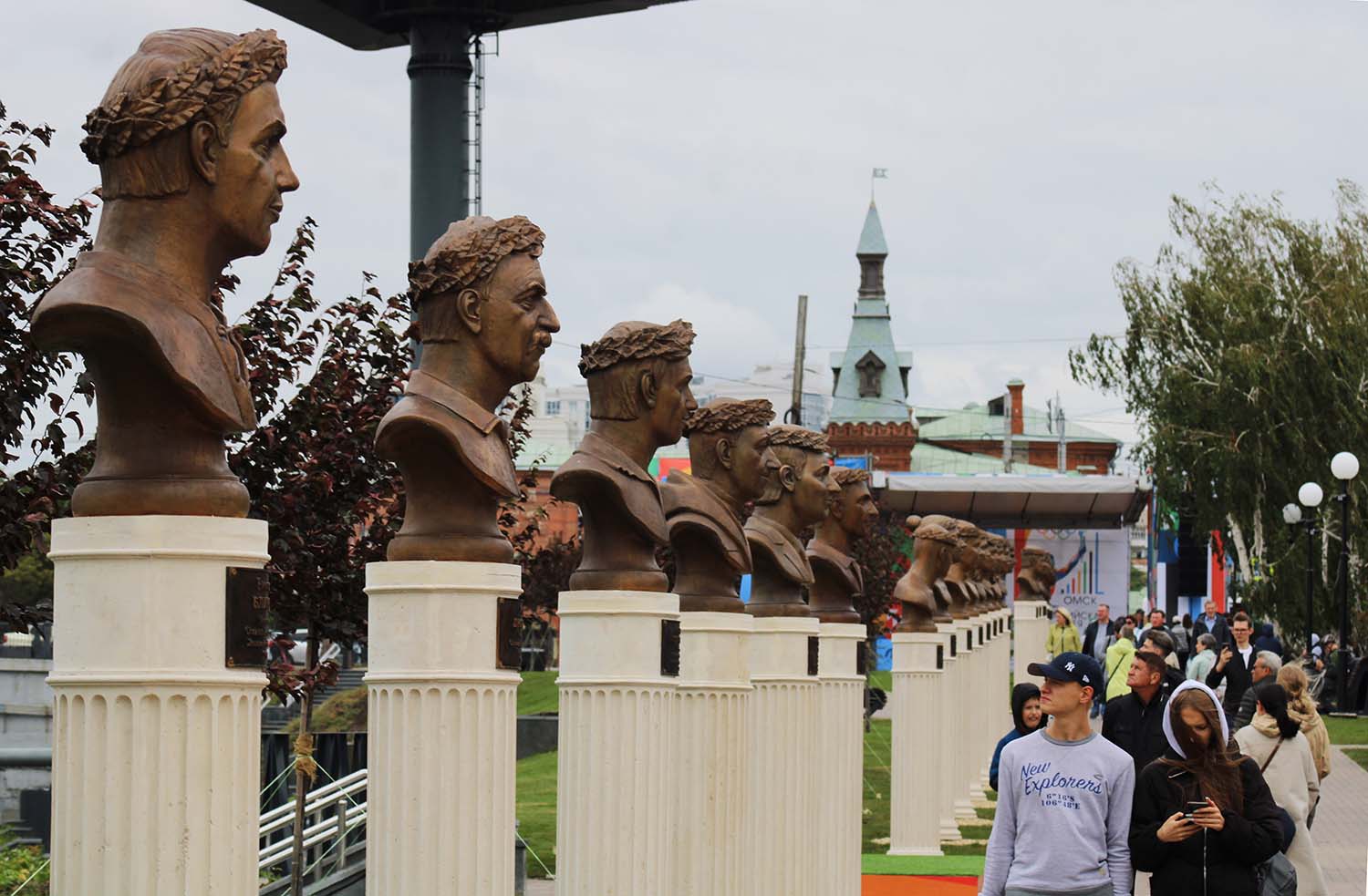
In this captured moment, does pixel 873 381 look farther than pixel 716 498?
Yes

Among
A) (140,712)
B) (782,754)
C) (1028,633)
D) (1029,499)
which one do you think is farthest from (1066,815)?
(1029,499)

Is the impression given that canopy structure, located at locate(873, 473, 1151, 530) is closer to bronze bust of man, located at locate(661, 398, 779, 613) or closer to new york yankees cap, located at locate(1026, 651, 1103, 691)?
bronze bust of man, located at locate(661, 398, 779, 613)

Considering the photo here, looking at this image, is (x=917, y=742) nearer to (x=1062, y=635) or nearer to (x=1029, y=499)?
(x=1062, y=635)

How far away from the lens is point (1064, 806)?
8070mm

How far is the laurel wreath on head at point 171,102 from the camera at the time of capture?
5738 mm

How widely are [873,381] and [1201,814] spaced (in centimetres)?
10070

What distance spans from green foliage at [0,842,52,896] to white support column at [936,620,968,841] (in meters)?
8.39

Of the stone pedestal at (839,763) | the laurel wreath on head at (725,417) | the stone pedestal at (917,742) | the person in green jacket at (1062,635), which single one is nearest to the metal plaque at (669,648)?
the laurel wreath on head at (725,417)

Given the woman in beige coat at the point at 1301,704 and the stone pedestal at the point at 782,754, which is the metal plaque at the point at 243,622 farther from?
the woman in beige coat at the point at 1301,704

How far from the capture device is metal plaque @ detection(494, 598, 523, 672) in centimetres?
769

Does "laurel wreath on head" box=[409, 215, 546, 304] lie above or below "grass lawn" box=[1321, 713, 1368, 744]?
above

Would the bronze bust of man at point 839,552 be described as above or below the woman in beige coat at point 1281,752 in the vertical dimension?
above

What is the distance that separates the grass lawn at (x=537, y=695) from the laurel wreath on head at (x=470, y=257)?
29686 mm

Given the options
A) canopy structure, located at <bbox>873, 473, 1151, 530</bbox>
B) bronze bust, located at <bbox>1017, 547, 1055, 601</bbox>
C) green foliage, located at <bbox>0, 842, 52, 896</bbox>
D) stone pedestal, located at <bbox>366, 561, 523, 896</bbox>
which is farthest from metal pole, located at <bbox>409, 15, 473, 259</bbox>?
canopy structure, located at <bbox>873, 473, 1151, 530</bbox>
